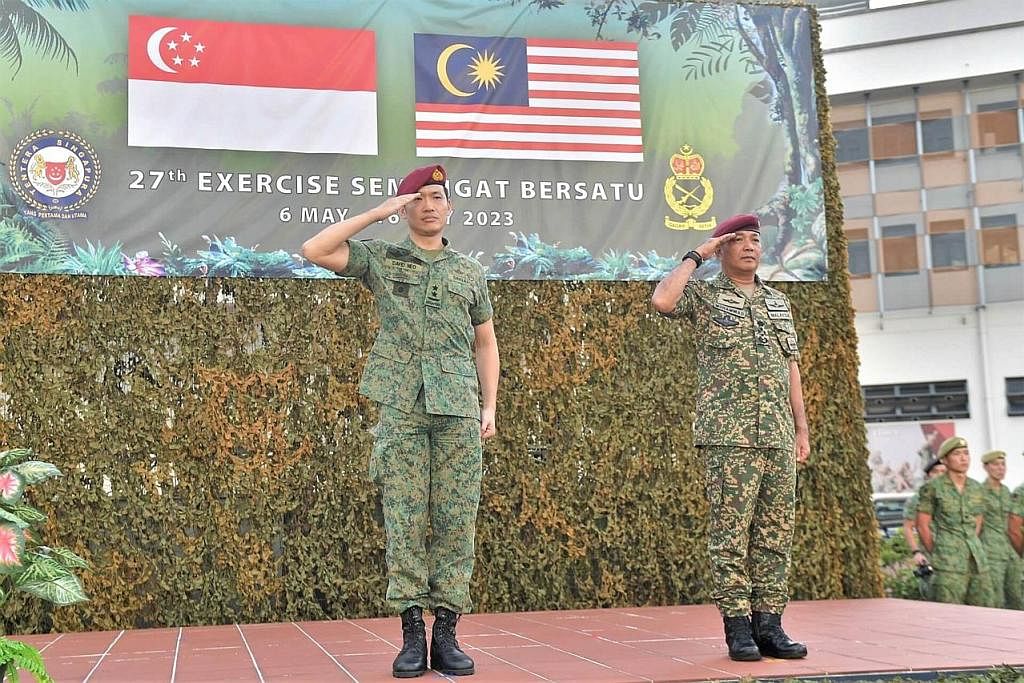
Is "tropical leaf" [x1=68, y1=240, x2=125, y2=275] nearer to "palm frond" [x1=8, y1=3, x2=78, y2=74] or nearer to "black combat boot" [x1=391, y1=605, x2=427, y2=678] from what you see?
"palm frond" [x1=8, y1=3, x2=78, y2=74]

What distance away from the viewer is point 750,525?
4445 millimetres

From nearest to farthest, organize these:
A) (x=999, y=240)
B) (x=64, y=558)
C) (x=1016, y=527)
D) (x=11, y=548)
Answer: (x=11, y=548) < (x=64, y=558) < (x=1016, y=527) < (x=999, y=240)

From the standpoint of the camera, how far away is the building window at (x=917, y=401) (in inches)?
803

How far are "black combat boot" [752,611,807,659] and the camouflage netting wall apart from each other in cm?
216

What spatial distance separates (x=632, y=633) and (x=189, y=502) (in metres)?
2.44

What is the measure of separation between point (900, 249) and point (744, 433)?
18999 mm

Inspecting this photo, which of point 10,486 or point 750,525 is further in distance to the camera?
point 750,525

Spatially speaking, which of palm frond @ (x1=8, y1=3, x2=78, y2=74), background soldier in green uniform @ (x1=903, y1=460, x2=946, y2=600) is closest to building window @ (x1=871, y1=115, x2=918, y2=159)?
background soldier in green uniform @ (x1=903, y1=460, x2=946, y2=600)

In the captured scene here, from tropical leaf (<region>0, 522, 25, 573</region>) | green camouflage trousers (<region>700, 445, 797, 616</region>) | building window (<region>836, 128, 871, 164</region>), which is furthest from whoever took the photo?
building window (<region>836, 128, 871, 164</region>)

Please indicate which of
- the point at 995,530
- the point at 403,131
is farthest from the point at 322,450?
the point at 995,530

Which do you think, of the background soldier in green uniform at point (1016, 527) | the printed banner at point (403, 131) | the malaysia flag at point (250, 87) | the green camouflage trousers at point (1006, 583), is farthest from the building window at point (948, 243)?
the malaysia flag at point (250, 87)

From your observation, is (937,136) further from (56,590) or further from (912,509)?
(56,590)

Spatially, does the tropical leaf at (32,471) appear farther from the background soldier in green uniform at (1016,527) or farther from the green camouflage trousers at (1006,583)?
the background soldier in green uniform at (1016,527)

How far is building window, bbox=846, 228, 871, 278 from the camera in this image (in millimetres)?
22125
